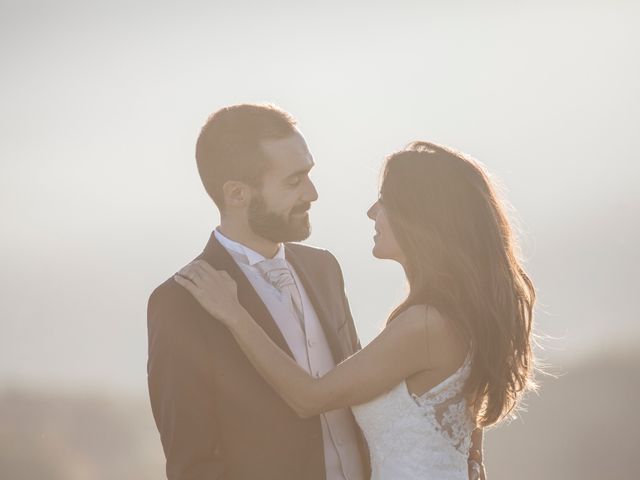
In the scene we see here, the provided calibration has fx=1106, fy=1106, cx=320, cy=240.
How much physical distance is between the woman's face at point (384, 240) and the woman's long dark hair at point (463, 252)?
7 centimetres

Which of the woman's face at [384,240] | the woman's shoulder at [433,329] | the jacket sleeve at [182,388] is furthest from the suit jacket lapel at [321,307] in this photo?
the jacket sleeve at [182,388]

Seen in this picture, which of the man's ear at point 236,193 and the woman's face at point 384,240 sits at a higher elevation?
the man's ear at point 236,193

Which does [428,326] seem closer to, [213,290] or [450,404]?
[450,404]

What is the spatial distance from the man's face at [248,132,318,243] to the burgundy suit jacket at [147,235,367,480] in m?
0.24

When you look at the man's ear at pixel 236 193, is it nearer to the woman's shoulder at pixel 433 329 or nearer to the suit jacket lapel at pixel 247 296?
the suit jacket lapel at pixel 247 296

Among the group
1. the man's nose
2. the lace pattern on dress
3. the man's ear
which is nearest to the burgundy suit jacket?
the man's ear

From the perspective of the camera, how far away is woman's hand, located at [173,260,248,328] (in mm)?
4473

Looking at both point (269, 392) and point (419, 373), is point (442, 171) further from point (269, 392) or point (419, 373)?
point (269, 392)

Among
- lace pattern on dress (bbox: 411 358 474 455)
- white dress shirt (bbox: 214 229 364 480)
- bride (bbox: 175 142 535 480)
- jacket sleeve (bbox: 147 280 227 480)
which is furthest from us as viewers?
white dress shirt (bbox: 214 229 364 480)

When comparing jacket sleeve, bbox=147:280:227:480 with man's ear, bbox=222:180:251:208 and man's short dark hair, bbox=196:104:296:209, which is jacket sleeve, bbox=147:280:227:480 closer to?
man's ear, bbox=222:180:251:208

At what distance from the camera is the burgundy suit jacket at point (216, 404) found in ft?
14.4

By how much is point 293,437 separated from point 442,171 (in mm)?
1272

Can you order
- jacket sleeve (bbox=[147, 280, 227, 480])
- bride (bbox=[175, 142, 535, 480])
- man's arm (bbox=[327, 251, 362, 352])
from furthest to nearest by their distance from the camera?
man's arm (bbox=[327, 251, 362, 352]), bride (bbox=[175, 142, 535, 480]), jacket sleeve (bbox=[147, 280, 227, 480])

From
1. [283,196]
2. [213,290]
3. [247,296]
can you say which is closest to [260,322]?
[247,296]
